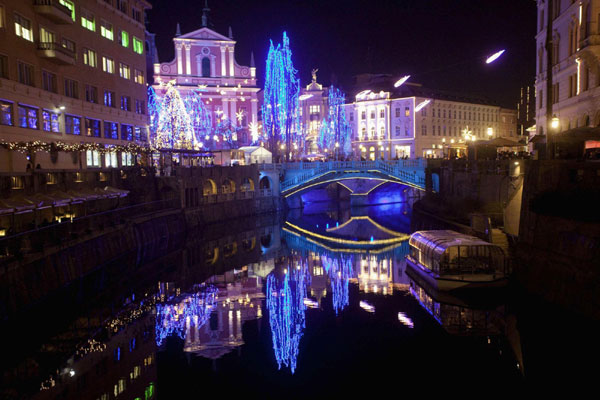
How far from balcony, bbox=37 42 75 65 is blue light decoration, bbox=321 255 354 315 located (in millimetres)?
25027

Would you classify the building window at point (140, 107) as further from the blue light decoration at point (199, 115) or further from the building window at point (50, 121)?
the blue light decoration at point (199, 115)

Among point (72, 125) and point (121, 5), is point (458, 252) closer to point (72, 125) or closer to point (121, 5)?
point (72, 125)

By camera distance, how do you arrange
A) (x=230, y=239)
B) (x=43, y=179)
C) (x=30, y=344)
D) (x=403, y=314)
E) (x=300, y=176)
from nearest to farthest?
(x=30, y=344), (x=403, y=314), (x=43, y=179), (x=230, y=239), (x=300, y=176)

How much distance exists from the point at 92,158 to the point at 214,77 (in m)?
47.6

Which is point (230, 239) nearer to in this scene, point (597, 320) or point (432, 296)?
point (432, 296)


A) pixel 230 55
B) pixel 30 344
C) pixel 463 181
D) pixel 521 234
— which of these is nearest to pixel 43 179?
pixel 30 344

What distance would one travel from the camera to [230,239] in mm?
50312

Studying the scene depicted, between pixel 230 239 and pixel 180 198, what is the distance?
6.38m

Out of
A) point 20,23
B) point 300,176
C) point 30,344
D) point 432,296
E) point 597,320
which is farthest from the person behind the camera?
point 300,176

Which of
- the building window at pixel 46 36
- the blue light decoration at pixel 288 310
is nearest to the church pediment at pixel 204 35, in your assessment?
the building window at pixel 46 36

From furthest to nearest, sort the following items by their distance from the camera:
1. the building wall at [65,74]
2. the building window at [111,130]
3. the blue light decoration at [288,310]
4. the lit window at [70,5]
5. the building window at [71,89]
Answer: the building window at [111,130]
the building window at [71,89]
the lit window at [70,5]
the building wall at [65,74]
the blue light decoration at [288,310]

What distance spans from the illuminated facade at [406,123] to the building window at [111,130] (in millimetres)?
55707

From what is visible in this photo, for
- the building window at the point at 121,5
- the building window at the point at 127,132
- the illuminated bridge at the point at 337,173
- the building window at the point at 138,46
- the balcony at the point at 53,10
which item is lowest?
the illuminated bridge at the point at 337,173

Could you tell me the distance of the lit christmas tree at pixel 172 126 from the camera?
63.0 m
